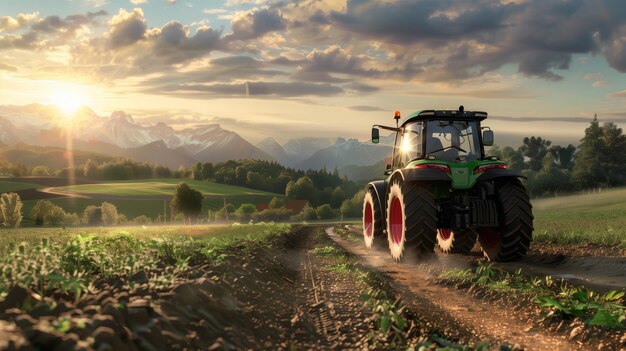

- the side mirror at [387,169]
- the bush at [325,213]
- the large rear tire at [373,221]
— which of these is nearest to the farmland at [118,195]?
the bush at [325,213]

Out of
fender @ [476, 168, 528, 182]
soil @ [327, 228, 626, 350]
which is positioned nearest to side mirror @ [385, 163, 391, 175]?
soil @ [327, 228, 626, 350]

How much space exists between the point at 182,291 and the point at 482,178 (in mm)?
8011

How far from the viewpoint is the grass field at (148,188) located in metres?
100

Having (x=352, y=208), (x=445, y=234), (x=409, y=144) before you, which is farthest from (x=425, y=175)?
(x=352, y=208)

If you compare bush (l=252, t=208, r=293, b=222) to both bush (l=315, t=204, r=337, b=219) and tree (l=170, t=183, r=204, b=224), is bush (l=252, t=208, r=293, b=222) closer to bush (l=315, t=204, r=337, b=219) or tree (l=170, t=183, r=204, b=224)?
bush (l=315, t=204, r=337, b=219)

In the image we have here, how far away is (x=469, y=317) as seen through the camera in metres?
7.18

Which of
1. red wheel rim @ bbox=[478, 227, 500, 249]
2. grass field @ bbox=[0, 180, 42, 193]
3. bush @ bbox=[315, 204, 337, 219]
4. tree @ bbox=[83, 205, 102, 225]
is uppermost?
red wheel rim @ bbox=[478, 227, 500, 249]

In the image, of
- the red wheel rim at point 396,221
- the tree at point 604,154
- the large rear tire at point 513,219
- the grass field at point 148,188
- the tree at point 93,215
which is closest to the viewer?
the large rear tire at point 513,219

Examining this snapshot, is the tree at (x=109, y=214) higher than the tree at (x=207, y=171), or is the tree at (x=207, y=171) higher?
the tree at (x=207, y=171)

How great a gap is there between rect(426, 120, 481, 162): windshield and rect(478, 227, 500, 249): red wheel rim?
70.8 inches

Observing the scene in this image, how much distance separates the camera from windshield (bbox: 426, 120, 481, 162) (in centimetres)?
1271

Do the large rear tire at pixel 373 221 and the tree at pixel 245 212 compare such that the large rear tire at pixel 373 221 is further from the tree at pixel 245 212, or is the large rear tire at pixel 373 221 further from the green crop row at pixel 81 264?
the tree at pixel 245 212

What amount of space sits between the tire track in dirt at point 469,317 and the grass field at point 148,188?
97.0 meters

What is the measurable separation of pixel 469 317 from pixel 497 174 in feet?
16.1
